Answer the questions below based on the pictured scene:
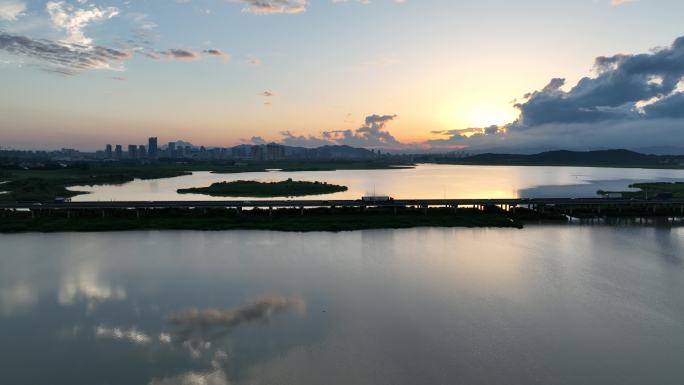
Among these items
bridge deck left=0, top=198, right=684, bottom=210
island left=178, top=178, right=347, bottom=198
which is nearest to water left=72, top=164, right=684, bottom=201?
island left=178, top=178, right=347, bottom=198

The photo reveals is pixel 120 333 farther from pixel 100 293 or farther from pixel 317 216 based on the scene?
pixel 317 216

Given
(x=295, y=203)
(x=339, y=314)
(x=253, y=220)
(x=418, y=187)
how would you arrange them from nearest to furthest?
(x=339, y=314) → (x=253, y=220) → (x=295, y=203) → (x=418, y=187)

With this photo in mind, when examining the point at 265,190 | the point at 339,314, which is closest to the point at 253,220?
the point at 339,314

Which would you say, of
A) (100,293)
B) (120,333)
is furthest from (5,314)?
(120,333)

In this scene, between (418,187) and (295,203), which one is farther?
(418,187)

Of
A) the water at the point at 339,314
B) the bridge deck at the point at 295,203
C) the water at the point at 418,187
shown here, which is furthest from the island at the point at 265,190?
the water at the point at 339,314

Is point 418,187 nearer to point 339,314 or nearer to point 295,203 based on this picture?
point 295,203

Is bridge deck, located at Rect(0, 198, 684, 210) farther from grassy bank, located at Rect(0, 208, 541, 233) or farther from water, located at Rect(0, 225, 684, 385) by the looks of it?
water, located at Rect(0, 225, 684, 385)

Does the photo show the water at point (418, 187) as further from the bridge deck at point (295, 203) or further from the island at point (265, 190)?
the bridge deck at point (295, 203)
